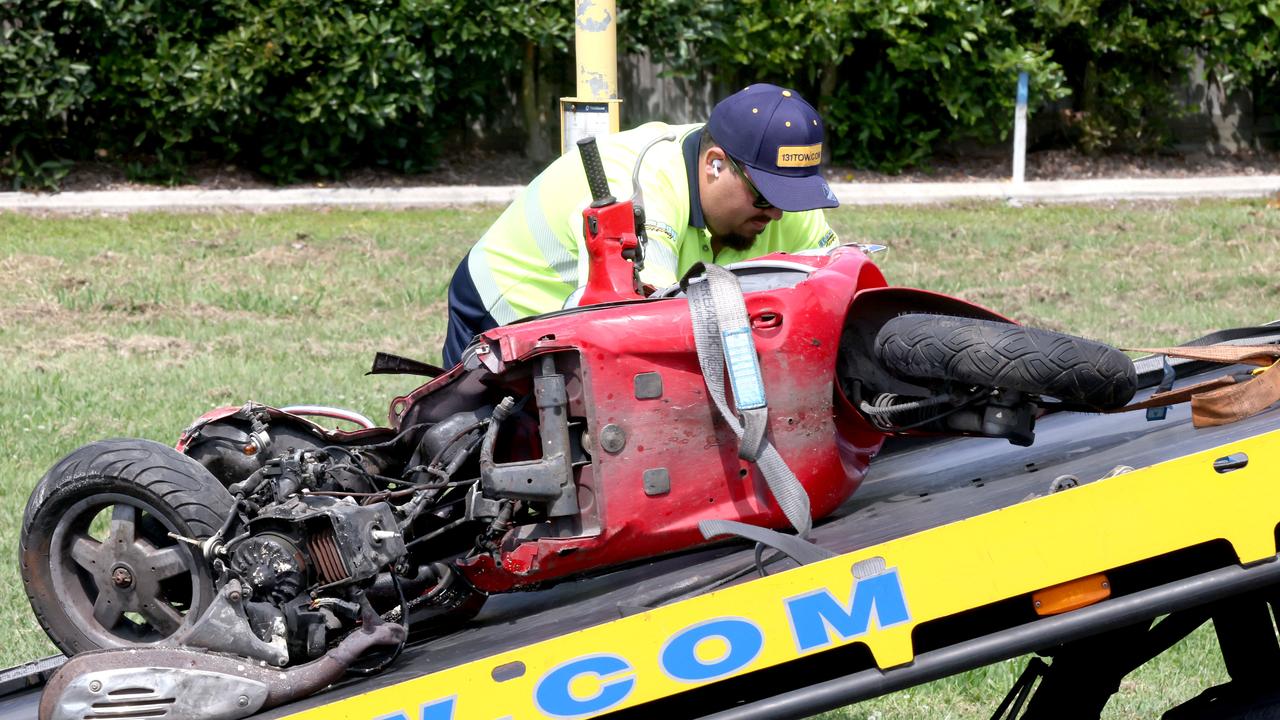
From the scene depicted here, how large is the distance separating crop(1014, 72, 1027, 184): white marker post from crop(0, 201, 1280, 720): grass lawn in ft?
3.07

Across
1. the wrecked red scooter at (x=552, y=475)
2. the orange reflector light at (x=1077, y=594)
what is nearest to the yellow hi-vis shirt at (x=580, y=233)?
the wrecked red scooter at (x=552, y=475)

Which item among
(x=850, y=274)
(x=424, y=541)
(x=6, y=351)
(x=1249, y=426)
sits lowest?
(x=6, y=351)

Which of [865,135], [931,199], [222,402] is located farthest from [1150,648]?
[865,135]

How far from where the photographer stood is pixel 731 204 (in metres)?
4.52

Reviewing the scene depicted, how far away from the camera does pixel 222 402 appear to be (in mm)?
7797

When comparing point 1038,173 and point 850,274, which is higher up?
point 850,274

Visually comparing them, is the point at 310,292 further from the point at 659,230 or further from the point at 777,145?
the point at 777,145

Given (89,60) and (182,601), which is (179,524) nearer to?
(182,601)

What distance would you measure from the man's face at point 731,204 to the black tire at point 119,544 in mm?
1635

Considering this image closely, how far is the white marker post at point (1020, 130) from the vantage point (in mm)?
14484

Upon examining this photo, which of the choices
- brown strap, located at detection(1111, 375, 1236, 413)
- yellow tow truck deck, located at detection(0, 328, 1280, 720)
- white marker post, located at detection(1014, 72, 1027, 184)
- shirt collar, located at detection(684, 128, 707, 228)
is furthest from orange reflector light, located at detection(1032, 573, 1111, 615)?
white marker post, located at detection(1014, 72, 1027, 184)

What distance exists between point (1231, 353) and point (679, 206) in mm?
1576

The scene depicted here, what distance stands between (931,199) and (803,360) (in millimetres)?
10772

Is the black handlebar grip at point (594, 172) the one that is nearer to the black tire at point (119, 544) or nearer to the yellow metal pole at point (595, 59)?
the black tire at point (119, 544)
